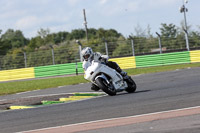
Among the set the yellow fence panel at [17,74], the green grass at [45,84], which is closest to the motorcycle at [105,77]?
the green grass at [45,84]

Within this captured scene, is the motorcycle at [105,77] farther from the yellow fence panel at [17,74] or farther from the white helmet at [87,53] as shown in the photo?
the yellow fence panel at [17,74]

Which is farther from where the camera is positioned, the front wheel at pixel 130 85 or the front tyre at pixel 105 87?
the front wheel at pixel 130 85

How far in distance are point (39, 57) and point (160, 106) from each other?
25017 mm

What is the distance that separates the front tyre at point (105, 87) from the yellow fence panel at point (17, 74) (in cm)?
2171

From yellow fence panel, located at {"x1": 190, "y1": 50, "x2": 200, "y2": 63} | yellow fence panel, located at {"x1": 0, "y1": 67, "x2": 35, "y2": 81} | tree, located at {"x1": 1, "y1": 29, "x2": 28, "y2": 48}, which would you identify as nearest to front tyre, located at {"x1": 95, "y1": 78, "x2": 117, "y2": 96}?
yellow fence panel, located at {"x1": 190, "y1": 50, "x2": 200, "y2": 63}

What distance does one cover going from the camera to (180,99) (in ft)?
29.7

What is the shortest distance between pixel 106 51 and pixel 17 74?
748cm

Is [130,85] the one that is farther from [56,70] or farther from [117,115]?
[56,70]

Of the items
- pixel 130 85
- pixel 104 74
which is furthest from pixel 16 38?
pixel 104 74

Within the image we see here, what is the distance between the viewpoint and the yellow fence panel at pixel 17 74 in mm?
32938

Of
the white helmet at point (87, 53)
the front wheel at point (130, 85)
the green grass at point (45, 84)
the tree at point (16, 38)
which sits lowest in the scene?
the green grass at point (45, 84)

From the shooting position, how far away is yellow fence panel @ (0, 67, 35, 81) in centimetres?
3294

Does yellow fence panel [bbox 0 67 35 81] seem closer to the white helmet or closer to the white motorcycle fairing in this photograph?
the white helmet

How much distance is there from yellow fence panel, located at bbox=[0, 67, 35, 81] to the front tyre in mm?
21714
